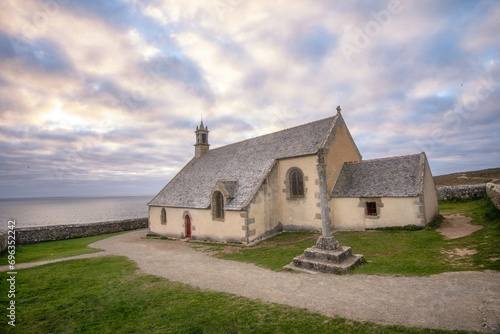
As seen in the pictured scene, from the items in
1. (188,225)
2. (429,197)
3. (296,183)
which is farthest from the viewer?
(188,225)

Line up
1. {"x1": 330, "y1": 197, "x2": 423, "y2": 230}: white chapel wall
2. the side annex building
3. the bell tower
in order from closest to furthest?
{"x1": 330, "y1": 197, "x2": 423, "y2": 230}: white chapel wall
the side annex building
the bell tower

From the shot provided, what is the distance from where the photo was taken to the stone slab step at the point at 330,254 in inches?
381

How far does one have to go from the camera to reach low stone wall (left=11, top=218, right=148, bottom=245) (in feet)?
74.2

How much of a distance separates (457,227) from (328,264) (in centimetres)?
1181

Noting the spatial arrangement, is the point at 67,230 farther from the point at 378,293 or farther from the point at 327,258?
the point at 378,293

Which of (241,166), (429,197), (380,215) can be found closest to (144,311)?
(380,215)

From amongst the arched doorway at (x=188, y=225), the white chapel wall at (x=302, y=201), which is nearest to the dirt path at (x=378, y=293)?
the white chapel wall at (x=302, y=201)

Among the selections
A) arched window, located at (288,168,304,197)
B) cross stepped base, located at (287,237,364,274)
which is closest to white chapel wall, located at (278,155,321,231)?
arched window, located at (288,168,304,197)

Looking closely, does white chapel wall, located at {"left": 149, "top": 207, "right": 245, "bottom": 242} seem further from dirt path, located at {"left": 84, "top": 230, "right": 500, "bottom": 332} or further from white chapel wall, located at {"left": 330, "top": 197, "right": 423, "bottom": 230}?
white chapel wall, located at {"left": 330, "top": 197, "right": 423, "bottom": 230}

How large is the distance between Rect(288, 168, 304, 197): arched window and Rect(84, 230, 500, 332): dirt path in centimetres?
924

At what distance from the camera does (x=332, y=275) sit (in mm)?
9086

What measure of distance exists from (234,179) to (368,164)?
1136 cm

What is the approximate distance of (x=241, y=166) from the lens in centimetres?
2203

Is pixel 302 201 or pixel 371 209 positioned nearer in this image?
pixel 371 209
